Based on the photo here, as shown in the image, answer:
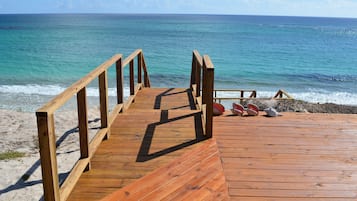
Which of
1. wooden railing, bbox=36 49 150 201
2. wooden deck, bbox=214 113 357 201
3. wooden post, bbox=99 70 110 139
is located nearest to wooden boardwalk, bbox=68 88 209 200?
wooden railing, bbox=36 49 150 201

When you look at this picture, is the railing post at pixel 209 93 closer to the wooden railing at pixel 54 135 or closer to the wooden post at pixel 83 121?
the wooden railing at pixel 54 135

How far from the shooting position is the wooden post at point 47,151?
2.00 meters

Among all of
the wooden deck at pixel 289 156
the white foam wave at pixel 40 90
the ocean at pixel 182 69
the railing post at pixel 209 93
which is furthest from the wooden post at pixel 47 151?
the white foam wave at pixel 40 90

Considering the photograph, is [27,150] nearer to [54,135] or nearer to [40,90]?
[54,135]

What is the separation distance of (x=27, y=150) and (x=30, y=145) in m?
0.38

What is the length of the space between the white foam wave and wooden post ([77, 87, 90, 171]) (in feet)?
39.7

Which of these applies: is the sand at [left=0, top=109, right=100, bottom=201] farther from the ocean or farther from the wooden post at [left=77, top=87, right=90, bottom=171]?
the ocean

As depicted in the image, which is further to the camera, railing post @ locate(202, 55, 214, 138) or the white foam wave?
the white foam wave

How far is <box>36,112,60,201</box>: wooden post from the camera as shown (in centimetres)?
200

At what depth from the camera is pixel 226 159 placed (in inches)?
137

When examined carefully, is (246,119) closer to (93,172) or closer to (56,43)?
(93,172)

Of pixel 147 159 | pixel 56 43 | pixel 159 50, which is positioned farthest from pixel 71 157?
pixel 56 43

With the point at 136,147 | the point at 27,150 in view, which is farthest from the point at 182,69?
the point at 136,147

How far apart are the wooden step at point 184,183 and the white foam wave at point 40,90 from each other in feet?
39.5
